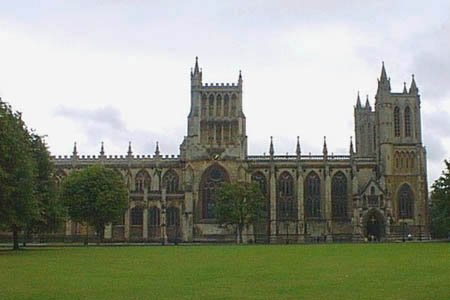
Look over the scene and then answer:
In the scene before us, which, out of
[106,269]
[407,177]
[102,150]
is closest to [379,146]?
[407,177]

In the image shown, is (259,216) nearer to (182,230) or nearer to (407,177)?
(182,230)

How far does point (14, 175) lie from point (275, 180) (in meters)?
55.5

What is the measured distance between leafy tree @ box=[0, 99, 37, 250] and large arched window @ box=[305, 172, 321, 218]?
54390 millimetres

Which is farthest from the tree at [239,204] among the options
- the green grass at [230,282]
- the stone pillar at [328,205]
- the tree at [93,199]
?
the green grass at [230,282]

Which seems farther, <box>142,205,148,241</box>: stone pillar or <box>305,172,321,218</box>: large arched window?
<box>305,172,321,218</box>: large arched window

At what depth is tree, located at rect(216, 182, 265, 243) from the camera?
9344cm

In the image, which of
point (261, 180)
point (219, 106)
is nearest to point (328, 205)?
point (261, 180)

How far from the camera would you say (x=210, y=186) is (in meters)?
104

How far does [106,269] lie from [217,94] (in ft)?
247

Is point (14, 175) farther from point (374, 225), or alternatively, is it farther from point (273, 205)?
point (374, 225)

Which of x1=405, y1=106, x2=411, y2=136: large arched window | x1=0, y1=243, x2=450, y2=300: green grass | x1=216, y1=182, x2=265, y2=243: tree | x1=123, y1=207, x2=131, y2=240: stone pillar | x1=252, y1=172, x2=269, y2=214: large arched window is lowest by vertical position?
x1=0, y1=243, x2=450, y2=300: green grass

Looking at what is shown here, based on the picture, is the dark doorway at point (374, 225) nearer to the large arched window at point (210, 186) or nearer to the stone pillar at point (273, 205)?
the stone pillar at point (273, 205)

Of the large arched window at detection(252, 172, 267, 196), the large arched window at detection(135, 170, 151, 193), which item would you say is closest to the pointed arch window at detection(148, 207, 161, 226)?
the large arched window at detection(135, 170, 151, 193)

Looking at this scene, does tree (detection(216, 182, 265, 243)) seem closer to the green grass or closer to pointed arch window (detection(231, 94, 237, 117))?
pointed arch window (detection(231, 94, 237, 117))
